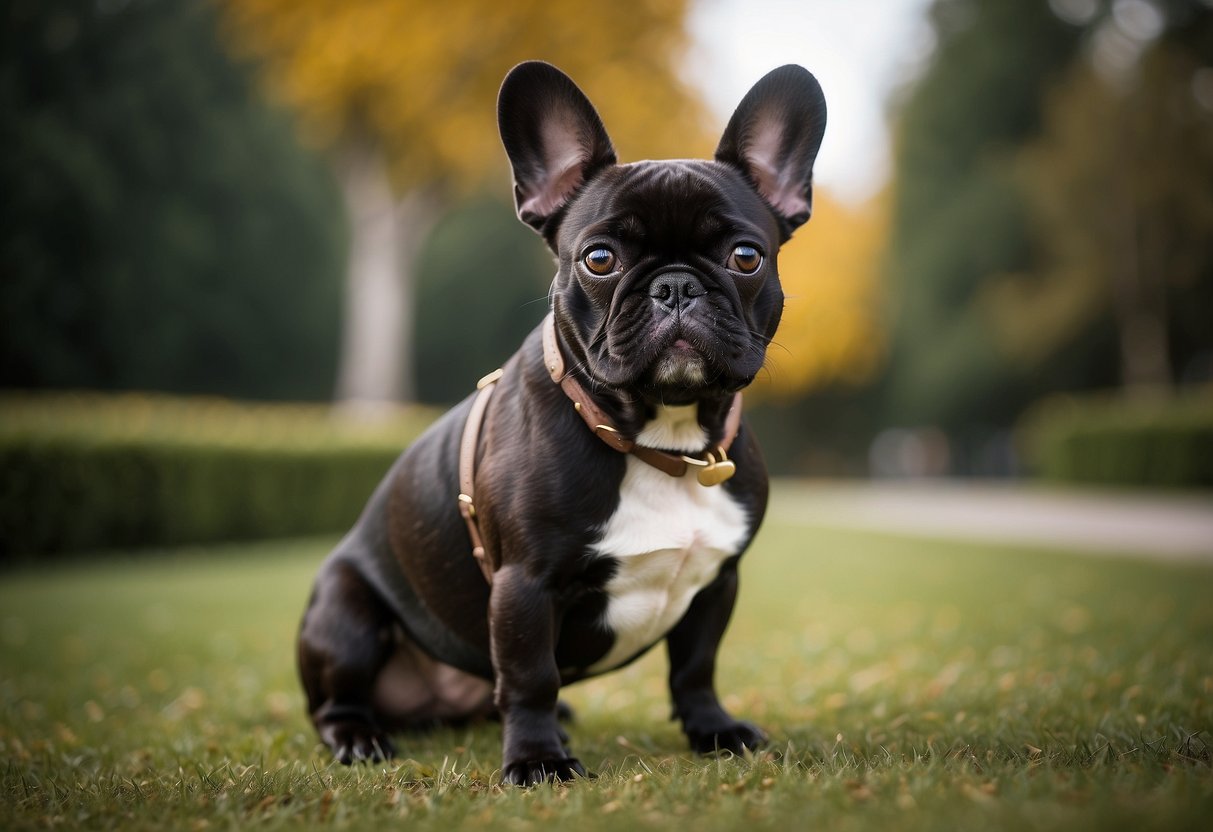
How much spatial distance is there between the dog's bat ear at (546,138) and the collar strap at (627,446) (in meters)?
0.43

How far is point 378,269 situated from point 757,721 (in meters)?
14.8

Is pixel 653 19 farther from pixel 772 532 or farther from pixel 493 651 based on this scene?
pixel 493 651

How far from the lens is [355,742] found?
3121 mm

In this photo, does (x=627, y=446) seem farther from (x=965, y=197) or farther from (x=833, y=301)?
(x=833, y=301)

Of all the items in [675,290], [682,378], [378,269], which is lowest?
[682,378]

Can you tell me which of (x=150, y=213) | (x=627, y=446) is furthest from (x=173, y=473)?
(x=150, y=213)

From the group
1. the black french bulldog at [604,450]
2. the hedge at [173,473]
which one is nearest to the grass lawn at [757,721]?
the black french bulldog at [604,450]

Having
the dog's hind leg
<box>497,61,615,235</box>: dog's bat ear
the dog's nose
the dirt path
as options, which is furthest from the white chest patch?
the dirt path

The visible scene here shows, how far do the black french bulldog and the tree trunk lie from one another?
45.3 feet

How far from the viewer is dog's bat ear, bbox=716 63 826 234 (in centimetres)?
296

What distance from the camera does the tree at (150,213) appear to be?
18531 mm

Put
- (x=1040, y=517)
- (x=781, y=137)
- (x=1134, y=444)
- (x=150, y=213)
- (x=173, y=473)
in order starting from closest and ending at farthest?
(x=781, y=137), (x=173, y=473), (x=1040, y=517), (x=1134, y=444), (x=150, y=213)

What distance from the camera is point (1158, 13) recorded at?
23.1m

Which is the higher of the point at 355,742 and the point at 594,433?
the point at 594,433
